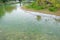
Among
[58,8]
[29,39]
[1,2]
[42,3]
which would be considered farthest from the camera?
[1,2]

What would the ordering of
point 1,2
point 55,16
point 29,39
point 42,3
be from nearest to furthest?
point 29,39 < point 55,16 < point 42,3 < point 1,2

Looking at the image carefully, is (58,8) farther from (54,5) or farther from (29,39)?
(29,39)

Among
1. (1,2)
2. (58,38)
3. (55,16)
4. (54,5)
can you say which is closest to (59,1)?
(54,5)

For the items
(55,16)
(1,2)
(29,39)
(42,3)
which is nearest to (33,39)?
(29,39)

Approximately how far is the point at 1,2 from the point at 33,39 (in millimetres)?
49221

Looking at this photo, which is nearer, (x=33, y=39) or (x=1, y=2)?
(x=33, y=39)

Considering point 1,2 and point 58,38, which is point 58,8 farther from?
point 1,2

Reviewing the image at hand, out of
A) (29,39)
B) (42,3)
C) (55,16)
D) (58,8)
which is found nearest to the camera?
(29,39)

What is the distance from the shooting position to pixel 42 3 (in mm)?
32156

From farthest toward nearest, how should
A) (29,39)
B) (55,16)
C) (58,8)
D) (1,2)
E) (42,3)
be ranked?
1. (1,2)
2. (42,3)
3. (58,8)
4. (55,16)
5. (29,39)

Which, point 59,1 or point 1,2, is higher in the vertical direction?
point 59,1

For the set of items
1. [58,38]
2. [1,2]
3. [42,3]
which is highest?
[58,38]

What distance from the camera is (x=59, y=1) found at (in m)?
26.6

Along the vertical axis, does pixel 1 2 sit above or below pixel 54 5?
below
